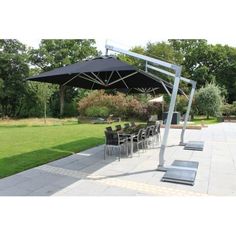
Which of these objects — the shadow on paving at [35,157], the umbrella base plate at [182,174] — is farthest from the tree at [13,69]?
the umbrella base plate at [182,174]

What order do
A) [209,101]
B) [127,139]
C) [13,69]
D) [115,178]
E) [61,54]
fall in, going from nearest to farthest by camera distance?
[115,178] → [127,139] → [209,101] → [13,69] → [61,54]

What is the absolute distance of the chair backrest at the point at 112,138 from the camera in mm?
7311

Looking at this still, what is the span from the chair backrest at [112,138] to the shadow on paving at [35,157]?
132 centimetres

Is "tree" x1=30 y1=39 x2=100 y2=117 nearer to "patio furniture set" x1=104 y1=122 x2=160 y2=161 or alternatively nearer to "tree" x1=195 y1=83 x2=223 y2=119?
"tree" x1=195 y1=83 x2=223 y2=119

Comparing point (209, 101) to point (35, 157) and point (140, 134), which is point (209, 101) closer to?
point (140, 134)

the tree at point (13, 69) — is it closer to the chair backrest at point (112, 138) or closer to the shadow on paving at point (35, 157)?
the shadow on paving at point (35, 157)

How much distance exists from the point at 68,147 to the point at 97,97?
49.8ft

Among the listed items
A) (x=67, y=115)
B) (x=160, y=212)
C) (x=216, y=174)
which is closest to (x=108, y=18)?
(x=160, y=212)

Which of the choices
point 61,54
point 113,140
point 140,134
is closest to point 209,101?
point 140,134

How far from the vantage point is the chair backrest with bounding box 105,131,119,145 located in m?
7.31

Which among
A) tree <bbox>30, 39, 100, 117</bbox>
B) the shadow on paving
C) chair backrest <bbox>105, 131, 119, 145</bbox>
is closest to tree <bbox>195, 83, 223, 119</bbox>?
tree <bbox>30, 39, 100, 117</bbox>

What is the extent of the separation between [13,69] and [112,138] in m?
27.7

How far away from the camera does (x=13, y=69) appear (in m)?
31.7

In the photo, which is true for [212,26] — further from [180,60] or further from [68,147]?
[180,60]
